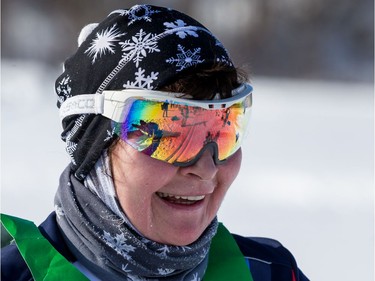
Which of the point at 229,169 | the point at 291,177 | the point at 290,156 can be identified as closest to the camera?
the point at 229,169

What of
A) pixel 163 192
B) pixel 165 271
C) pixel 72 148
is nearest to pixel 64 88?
pixel 72 148

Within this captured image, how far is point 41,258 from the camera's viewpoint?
1891 mm

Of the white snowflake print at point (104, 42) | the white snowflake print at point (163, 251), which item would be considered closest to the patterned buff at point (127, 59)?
the white snowflake print at point (104, 42)

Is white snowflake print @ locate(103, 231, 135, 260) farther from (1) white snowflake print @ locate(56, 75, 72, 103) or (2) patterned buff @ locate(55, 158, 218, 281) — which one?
(1) white snowflake print @ locate(56, 75, 72, 103)

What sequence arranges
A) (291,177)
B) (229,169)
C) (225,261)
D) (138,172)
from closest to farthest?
(138,172), (229,169), (225,261), (291,177)

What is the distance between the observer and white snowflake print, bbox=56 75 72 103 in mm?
2061

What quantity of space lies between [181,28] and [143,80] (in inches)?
7.0

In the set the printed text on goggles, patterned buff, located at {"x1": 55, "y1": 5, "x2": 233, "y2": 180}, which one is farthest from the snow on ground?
the printed text on goggles

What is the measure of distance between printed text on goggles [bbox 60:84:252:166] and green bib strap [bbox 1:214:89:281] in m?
0.32

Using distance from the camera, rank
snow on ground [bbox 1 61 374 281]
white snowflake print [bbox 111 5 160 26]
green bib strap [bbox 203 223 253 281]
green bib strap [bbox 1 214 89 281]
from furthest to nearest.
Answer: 1. snow on ground [bbox 1 61 374 281]
2. green bib strap [bbox 203 223 253 281]
3. white snowflake print [bbox 111 5 160 26]
4. green bib strap [bbox 1 214 89 281]

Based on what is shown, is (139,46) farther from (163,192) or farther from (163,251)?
(163,251)

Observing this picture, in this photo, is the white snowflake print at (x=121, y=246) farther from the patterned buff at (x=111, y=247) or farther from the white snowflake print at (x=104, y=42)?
the white snowflake print at (x=104, y=42)

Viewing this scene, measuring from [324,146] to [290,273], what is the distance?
11.9 feet

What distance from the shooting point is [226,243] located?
2.18m
